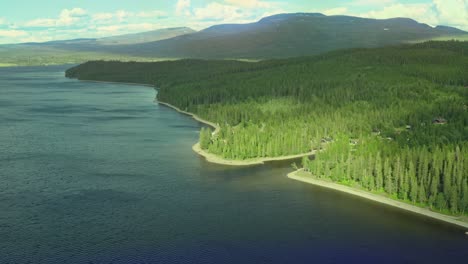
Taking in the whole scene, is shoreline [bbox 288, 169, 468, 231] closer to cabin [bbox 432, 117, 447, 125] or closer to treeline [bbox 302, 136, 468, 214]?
treeline [bbox 302, 136, 468, 214]

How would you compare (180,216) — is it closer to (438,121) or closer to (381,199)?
(381,199)

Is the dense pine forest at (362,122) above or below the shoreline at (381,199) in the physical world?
above

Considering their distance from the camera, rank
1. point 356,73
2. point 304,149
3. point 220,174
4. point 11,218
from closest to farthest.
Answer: point 11,218, point 220,174, point 304,149, point 356,73

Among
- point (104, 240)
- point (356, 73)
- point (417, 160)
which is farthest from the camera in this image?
point (356, 73)

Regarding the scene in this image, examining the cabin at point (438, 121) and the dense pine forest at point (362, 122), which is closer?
the dense pine forest at point (362, 122)

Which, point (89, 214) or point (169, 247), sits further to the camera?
point (89, 214)

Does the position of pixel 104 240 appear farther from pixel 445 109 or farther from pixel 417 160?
pixel 445 109

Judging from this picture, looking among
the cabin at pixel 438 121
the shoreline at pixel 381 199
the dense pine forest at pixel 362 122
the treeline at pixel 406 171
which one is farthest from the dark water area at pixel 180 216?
the cabin at pixel 438 121

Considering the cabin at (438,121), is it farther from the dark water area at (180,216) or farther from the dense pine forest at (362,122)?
the dark water area at (180,216)

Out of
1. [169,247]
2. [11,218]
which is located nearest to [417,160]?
[169,247]
